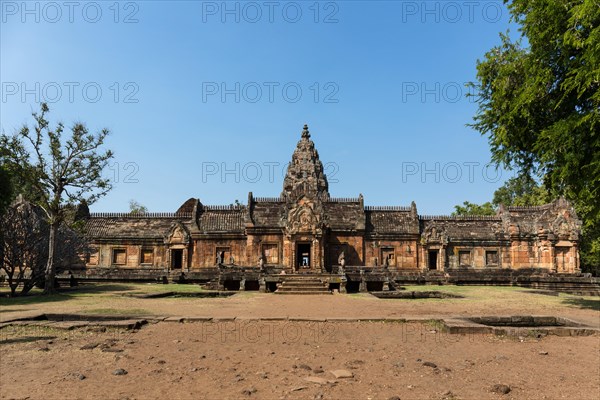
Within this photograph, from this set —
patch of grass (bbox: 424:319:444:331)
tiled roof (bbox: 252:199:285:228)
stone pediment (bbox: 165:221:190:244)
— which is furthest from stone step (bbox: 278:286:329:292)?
patch of grass (bbox: 424:319:444:331)

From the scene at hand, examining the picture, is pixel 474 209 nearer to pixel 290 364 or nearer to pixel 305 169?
pixel 305 169

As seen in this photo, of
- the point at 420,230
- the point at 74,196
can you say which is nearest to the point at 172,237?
the point at 74,196

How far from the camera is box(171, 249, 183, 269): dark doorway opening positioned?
110ft

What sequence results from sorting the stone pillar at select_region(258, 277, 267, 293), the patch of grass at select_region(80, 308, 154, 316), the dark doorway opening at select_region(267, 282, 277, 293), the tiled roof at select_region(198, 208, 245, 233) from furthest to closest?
the tiled roof at select_region(198, 208, 245, 233)
the dark doorway opening at select_region(267, 282, 277, 293)
the stone pillar at select_region(258, 277, 267, 293)
the patch of grass at select_region(80, 308, 154, 316)

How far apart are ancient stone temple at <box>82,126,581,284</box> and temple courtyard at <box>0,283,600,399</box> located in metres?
20.1

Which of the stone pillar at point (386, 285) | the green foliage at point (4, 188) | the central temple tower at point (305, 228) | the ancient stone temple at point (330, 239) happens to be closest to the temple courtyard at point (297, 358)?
the green foliage at point (4, 188)

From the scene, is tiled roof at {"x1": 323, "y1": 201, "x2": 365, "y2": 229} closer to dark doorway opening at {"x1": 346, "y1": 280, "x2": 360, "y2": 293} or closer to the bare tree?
dark doorway opening at {"x1": 346, "y1": 280, "x2": 360, "y2": 293}

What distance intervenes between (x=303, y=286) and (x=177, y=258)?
13651mm

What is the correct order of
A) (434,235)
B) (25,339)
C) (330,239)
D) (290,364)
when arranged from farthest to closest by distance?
1. (434,235)
2. (330,239)
3. (25,339)
4. (290,364)

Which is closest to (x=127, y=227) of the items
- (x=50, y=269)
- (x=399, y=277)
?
(x=50, y=269)

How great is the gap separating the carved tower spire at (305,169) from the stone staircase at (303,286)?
787 inches

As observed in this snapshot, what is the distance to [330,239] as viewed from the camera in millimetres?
32469

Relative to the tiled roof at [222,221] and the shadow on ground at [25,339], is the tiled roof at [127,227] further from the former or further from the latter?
the shadow on ground at [25,339]

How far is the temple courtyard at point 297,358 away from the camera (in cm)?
550
